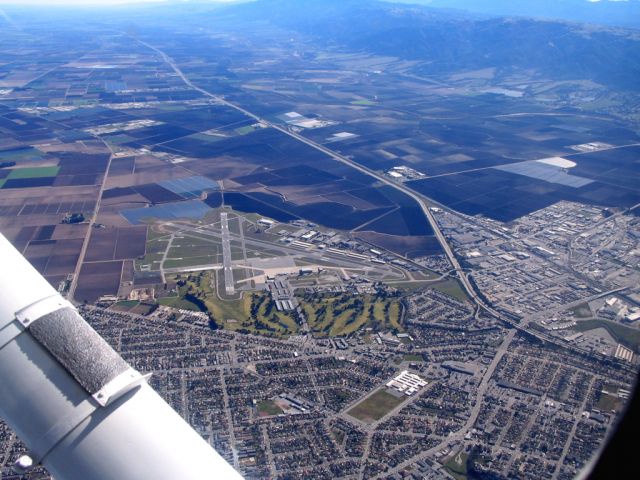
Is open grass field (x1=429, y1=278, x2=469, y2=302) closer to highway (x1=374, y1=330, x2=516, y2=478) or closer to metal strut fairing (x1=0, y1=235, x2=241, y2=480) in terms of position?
highway (x1=374, y1=330, x2=516, y2=478)

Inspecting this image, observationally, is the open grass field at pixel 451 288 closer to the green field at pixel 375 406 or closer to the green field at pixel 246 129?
the green field at pixel 375 406

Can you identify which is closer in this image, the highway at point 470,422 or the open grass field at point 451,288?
the highway at point 470,422

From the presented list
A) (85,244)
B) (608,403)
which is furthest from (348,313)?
(85,244)

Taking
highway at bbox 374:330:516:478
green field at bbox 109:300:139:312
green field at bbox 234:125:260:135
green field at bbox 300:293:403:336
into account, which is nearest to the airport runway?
green field at bbox 300:293:403:336

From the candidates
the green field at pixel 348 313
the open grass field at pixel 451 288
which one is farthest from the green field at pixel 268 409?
the open grass field at pixel 451 288

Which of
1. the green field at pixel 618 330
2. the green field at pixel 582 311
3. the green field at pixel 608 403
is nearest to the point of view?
the green field at pixel 608 403

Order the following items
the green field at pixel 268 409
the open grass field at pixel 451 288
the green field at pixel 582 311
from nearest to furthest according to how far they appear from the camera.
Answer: the green field at pixel 268 409, the green field at pixel 582 311, the open grass field at pixel 451 288

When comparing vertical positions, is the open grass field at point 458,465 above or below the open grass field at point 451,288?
below
